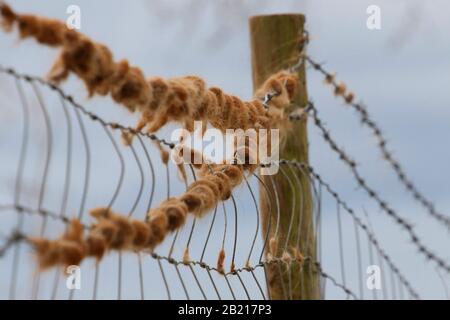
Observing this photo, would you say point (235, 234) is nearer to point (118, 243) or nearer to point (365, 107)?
point (118, 243)

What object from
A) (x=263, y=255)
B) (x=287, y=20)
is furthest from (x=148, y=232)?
(x=287, y=20)

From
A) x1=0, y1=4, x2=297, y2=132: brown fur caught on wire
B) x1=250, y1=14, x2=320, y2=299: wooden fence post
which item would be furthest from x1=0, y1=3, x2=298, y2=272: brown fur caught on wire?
x1=250, y1=14, x2=320, y2=299: wooden fence post

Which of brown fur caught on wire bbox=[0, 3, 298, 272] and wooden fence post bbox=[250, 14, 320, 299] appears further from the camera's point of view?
wooden fence post bbox=[250, 14, 320, 299]

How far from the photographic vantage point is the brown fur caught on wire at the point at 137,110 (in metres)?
2.08

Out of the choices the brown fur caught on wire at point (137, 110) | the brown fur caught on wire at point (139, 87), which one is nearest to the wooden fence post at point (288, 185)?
the brown fur caught on wire at point (139, 87)

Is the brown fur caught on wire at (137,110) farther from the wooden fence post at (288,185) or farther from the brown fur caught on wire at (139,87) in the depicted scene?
the wooden fence post at (288,185)

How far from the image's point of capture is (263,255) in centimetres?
338

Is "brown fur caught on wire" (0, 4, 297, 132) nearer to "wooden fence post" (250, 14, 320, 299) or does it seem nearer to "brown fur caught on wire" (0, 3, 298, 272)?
"brown fur caught on wire" (0, 3, 298, 272)

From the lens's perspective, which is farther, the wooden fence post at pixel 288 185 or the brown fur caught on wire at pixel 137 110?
the wooden fence post at pixel 288 185

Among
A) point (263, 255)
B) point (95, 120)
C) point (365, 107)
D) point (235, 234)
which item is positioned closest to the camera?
point (95, 120)

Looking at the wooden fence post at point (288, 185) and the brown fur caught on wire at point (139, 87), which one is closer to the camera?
the brown fur caught on wire at point (139, 87)

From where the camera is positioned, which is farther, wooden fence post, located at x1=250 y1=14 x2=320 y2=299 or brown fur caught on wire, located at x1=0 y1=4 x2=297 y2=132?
wooden fence post, located at x1=250 y1=14 x2=320 y2=299

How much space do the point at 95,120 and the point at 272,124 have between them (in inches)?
48.1

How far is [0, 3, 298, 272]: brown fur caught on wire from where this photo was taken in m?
2.08
